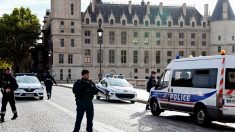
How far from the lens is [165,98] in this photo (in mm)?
17391

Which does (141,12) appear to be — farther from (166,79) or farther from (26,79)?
(166,79)

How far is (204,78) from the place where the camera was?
14.7 metres

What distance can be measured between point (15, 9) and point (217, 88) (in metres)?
82.0

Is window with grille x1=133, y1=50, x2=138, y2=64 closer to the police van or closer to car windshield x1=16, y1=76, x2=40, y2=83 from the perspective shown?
car windshield x1=16, y1=76, x2=40, y2=83

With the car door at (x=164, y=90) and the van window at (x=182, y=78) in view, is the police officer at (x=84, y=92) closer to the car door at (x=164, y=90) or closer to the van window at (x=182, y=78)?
the van window at (x=182, y=78)

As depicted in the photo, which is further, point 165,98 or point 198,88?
point 165,98

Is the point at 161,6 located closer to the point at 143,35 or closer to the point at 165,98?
the point at 143,35

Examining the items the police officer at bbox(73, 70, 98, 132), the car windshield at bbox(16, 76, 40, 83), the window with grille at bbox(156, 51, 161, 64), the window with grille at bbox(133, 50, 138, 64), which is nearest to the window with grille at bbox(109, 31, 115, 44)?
the window with grille at bbox(133, 50, 138, 64)

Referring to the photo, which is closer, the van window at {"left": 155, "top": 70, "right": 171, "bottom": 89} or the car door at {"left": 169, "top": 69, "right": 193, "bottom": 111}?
the car door at {"left": 169, "top": 69, "right": 193, "bottom": 111}

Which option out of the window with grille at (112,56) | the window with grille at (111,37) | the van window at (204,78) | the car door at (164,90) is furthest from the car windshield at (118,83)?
the window with grille at (111,37)

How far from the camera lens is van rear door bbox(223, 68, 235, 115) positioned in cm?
1358

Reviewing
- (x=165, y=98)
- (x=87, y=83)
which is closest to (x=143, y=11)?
(x=165, y=98)

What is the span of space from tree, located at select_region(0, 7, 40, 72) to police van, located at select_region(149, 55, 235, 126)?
74158 millimetres

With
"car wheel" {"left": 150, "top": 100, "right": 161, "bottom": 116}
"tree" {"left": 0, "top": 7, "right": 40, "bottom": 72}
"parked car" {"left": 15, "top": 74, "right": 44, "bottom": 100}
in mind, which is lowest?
"car wheel" {"left": 150, "top": 100, "right": 161, "bottom": 116}
